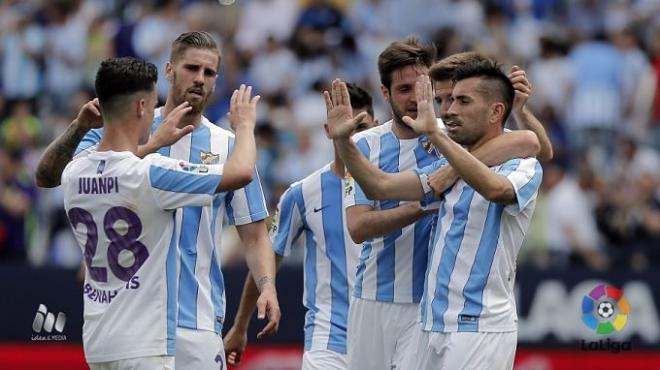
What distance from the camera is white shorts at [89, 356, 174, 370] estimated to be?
6.59 meters

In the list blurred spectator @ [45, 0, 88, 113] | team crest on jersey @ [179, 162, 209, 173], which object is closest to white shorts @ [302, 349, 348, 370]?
team crest on jersey @ [179, 162, 209, 173]

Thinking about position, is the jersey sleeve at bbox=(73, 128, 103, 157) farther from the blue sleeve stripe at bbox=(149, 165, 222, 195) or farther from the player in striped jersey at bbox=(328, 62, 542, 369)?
the player in striped jersey at bbox=(328, 62, 542, 369)

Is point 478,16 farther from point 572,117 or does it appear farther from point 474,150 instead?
point 474,150

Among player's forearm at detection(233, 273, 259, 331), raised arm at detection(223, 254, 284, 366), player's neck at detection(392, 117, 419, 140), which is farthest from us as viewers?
player's forearm at detection(233, 273, 259, 331)

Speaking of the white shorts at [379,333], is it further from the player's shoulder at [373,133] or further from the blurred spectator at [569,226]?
the blurred spectator at [569,226]

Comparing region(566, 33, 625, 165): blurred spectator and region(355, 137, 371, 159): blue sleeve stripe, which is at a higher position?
region(566, 33, 625, 165): blurred spectator

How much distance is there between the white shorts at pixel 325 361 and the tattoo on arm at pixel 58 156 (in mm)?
2076

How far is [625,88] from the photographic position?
53.9ft

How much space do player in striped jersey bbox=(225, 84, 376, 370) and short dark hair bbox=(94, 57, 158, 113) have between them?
2.01 metres

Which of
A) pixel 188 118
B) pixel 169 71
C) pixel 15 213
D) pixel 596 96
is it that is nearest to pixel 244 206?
pixel 188 118

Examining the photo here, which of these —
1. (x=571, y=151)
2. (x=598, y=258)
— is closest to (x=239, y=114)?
(x=598, y=258)

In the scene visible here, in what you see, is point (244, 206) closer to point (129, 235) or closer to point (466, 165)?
point (129, 235)

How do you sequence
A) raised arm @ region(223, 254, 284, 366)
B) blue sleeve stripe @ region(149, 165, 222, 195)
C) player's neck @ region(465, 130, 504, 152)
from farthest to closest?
raised arm @ region(223, 254, 284, 366)
player's neck @ region(465, 130, 504, 152)
blue sleeve stripe @ region(149, 165, 222, 195)

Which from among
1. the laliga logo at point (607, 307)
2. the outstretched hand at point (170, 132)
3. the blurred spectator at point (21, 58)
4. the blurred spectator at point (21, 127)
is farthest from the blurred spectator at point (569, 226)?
the outstretched hand at point (170, 132)
